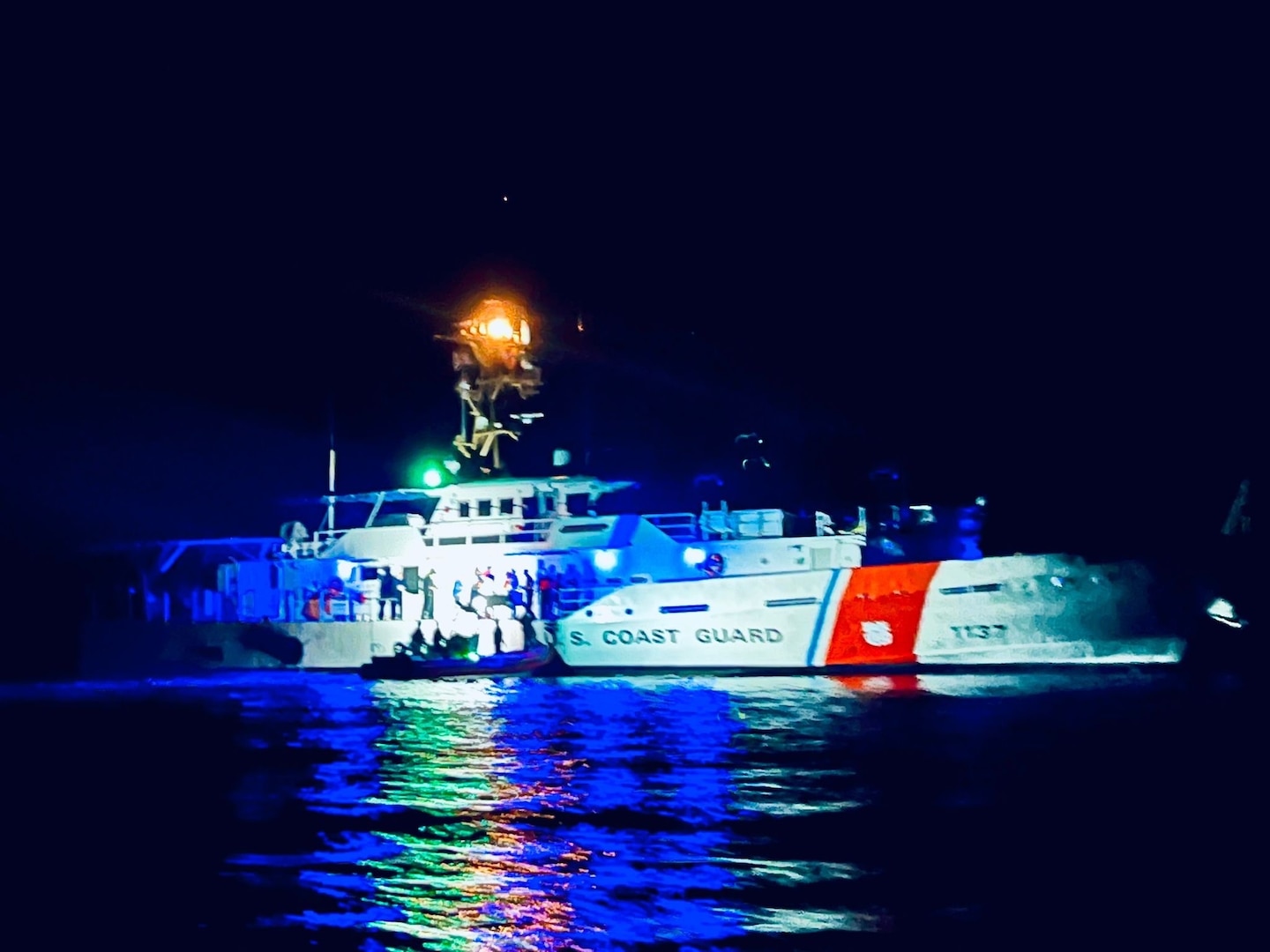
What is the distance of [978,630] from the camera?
25.2 meters

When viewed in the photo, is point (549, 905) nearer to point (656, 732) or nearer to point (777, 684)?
point (656, 732)

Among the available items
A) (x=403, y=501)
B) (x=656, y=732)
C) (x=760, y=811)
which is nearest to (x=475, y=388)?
(x=403, y=501)

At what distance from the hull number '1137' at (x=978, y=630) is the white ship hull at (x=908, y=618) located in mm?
21

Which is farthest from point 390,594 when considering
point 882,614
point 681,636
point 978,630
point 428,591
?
point 978,630

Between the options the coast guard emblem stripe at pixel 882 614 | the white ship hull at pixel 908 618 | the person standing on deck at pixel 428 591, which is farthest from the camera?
the person standing on deck at pixel 428 591

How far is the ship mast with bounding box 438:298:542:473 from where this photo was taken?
32.0 metres

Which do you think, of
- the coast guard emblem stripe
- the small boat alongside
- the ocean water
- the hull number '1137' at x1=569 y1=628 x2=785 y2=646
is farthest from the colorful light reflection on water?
the small boat alongside

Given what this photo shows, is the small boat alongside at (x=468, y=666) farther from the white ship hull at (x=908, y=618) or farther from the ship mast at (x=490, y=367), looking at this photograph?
the ship mast at (x=490, y=367)

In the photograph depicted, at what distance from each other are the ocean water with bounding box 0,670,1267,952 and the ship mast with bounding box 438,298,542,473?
15.2 metres

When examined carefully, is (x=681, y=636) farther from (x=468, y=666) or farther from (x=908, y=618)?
(x=468, y=666)

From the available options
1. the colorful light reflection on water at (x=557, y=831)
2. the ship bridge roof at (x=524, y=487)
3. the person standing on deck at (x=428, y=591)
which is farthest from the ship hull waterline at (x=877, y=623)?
the colorful light reflection on water at (x=557, y=831)

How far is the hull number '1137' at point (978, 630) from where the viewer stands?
25031mm

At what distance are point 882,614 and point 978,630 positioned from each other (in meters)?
1.93

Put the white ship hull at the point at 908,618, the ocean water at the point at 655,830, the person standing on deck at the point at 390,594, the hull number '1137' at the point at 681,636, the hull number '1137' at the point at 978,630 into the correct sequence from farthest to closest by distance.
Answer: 1. the person standing on deck at the point at 390,594
2. the hull number '1137' at the point at 681,636
3. the hull number '1137' at the point at 978,630
4. the white ship hull at the point at 908,618
5. the ocean water at the point at 655,830
